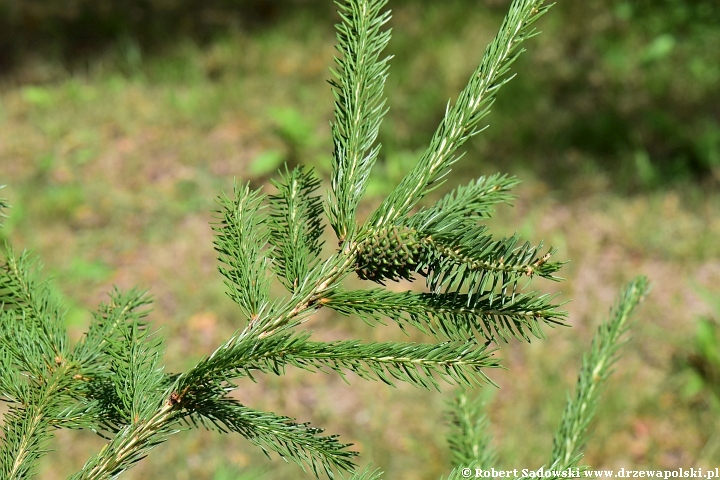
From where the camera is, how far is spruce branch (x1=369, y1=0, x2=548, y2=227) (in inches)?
27.4

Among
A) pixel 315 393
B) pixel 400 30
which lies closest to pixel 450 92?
pixel 400 30

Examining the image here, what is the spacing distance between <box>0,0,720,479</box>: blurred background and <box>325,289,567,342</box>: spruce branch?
1626mm

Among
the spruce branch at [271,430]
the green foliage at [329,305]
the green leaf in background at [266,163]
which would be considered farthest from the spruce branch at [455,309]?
the green leaf in background at [266,163]

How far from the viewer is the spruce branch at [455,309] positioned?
65cm

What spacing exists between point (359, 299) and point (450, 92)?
14.1 ft

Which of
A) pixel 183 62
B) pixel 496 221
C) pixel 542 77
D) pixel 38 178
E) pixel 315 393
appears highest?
pixel 183 62

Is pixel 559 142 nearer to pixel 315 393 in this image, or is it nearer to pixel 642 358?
pixel 642 358

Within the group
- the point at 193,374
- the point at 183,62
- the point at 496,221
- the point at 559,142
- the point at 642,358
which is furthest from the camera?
the point at 183,62

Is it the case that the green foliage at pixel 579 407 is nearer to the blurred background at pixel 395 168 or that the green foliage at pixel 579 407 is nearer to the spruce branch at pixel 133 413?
the spruce branch at pixel 133 413

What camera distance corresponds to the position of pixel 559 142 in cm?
431

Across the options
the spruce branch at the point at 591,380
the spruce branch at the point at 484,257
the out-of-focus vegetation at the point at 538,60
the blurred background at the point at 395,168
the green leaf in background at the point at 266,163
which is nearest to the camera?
the spruce branch at the point at 484,257

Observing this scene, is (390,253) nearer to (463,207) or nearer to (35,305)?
(463,207)

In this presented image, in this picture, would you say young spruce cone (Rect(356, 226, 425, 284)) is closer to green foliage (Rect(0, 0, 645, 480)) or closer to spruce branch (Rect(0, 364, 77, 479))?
green foliage (Rect(0, 0, 645, 480))

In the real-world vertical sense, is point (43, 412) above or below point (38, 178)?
below
